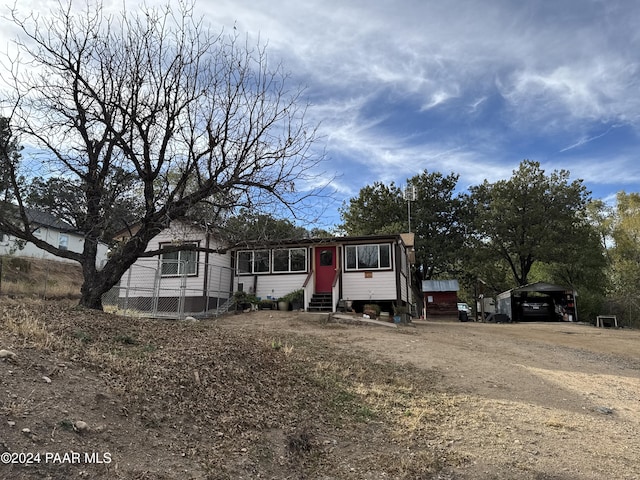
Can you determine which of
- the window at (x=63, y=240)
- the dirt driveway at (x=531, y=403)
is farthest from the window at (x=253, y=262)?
the window at (x=63, y=240)

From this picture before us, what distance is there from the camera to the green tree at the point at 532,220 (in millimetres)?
30172

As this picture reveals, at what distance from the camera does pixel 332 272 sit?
18.5 metres

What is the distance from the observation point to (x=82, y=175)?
805 cm

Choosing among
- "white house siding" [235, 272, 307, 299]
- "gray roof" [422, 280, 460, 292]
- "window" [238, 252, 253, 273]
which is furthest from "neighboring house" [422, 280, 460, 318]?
"window" [238, 252, 253, 273]

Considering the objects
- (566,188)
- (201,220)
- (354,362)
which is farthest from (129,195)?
(566,188)

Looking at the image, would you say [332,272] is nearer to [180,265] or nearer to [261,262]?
[261,262]

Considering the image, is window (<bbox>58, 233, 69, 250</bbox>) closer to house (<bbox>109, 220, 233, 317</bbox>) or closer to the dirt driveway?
house (<bbox>109, 220, 233, 317</bbox>)

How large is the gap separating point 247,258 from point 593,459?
16226 mm

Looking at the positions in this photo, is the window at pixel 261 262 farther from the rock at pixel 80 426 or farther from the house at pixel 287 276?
the rock at pixel 80 426

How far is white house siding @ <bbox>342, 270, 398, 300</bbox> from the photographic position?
1764 centimetres

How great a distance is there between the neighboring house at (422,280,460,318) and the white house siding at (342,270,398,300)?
44.1 feet

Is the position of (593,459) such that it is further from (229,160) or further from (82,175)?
(82,175)

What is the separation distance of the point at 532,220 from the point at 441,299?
873 centimetres

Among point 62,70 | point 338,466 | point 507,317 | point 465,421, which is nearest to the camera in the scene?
point 338,466
